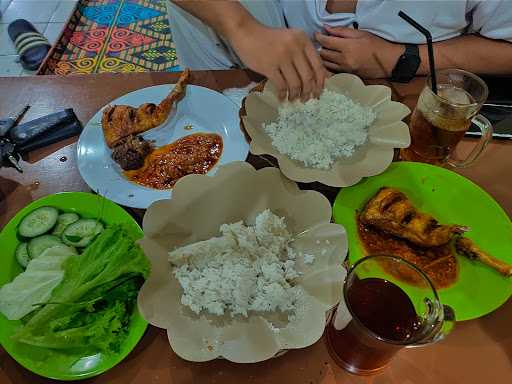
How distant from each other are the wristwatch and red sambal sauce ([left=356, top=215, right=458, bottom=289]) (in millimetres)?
751

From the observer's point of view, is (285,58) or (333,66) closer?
(285,58)

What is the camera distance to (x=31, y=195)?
1409 mm

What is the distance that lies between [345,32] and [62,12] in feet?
10.4

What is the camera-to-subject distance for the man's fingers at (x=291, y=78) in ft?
4.47

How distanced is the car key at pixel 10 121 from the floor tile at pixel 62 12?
2503mm

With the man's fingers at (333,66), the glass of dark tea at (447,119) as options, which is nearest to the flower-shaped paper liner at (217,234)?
the glass of dark tea at (447,119)

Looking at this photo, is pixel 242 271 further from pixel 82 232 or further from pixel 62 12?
pixel 62 12

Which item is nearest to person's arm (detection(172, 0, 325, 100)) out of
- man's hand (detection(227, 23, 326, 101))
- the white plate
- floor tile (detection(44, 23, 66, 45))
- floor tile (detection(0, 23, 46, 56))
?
man's hand (detection(227, 23, 326, 101))

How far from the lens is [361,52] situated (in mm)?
1657

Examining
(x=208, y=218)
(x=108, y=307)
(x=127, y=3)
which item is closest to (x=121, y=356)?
(x=108, y=307)

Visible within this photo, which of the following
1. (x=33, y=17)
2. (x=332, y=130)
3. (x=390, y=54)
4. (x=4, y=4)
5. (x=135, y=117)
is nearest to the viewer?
(x=332, y=130)

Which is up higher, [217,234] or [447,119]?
[447,119]

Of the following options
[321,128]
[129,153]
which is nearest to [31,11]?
[129,153]

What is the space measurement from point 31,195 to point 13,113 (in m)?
0.44
